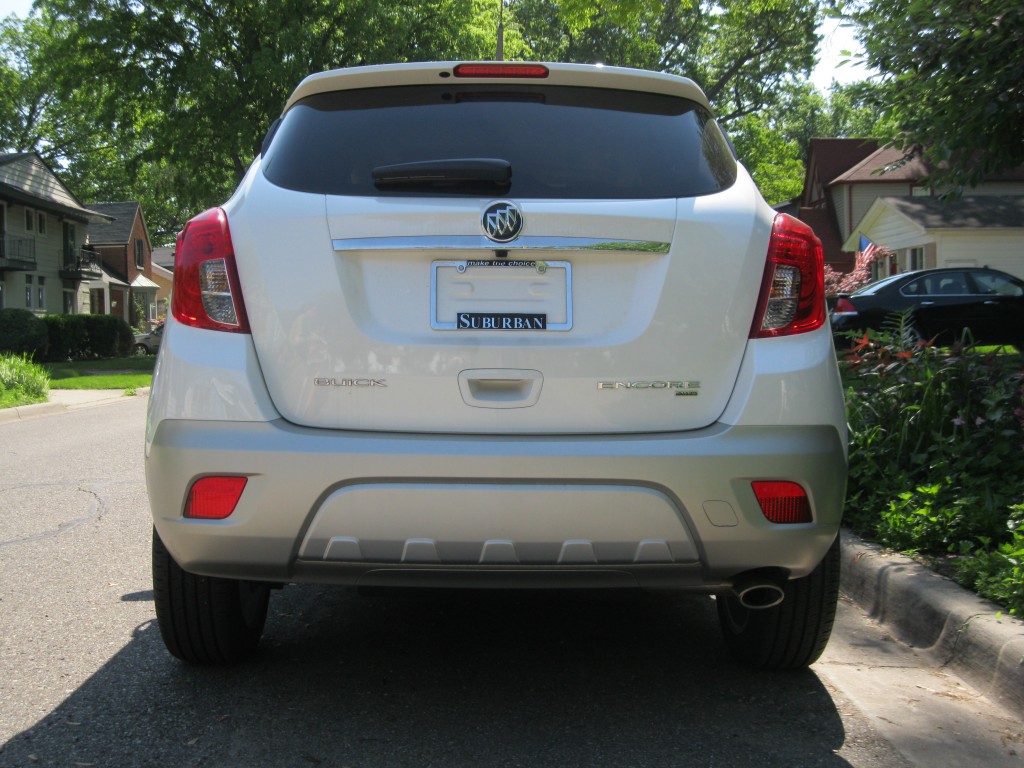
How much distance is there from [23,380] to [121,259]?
46.2 m

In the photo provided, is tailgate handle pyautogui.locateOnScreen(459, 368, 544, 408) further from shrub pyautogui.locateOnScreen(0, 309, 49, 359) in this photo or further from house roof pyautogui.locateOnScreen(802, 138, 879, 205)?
house roof pyautogui.locateOnScreen(802, 138, 879, 205)

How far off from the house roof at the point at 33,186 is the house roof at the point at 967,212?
1284 inches

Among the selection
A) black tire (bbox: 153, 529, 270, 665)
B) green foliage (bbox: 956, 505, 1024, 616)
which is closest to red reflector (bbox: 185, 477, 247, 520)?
black tire (bbox: 153, 529, 270, 665)

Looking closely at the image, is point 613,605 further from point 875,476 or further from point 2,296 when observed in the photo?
point 2,296

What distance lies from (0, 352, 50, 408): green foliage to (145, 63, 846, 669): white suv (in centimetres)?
1452

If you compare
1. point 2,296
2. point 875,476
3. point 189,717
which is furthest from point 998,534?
point 2,296

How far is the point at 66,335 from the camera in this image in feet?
120

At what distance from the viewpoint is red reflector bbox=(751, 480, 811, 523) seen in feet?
9.59

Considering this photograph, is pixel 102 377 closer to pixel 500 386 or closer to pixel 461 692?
pixel 461 692

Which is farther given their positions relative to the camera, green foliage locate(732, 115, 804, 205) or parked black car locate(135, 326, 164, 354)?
green foliage locate(732, 115, 804, 205)

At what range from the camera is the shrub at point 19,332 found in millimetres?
31531

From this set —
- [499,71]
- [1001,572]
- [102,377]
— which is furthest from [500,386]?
[102,377]

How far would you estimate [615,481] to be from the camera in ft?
9.36

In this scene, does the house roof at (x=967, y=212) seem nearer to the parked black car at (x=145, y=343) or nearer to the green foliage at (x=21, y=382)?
the green foliage at (x=21, y=382)
